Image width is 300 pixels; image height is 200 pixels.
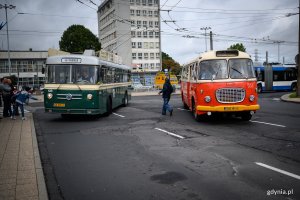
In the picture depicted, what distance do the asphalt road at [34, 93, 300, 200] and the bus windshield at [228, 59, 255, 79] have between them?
190cm

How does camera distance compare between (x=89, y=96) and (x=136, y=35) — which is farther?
(x=136, y=35)

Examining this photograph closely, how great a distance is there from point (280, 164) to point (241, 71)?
651cm

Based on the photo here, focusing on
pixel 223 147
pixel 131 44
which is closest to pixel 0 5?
pixel 131 44

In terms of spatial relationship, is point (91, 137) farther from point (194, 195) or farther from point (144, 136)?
point (194, 195)

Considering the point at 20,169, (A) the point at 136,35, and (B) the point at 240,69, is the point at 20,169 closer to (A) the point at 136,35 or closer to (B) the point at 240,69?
(B) the point at 240,69

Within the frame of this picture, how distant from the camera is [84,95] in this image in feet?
46.9

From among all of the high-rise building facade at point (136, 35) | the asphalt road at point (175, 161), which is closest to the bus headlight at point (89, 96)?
the asphalt road at point (175, 161)

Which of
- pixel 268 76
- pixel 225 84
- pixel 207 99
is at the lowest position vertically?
pixel 207 99

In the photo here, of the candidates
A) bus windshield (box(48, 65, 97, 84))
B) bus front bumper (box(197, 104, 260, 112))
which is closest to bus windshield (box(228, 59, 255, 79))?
bus front bumper (box(197, 104, 260, 112))

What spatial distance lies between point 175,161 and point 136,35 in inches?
3354

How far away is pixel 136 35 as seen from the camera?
8988 cm

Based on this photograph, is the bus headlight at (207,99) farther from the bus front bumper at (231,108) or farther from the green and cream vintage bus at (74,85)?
the green and cream vintage bus at (74,85)

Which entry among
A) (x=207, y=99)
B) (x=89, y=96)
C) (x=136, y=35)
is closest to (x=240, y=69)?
(x=207, y=99)

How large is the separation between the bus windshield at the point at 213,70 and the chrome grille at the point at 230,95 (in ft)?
1.98
